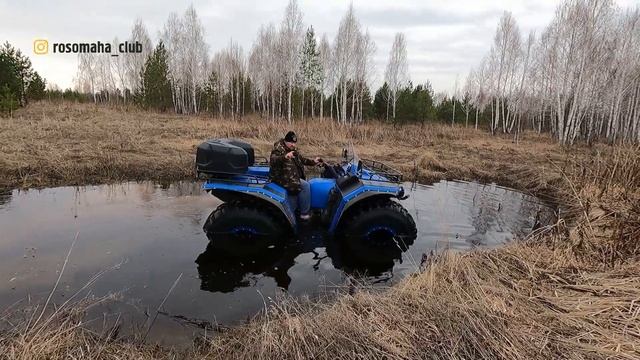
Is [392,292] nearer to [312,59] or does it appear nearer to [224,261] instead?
[224,261]

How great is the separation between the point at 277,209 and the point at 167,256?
1503 millimetres

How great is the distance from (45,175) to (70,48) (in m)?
13.3

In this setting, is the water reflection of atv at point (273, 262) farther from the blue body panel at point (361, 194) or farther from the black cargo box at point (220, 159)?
the black cargo box at point (220, 159)

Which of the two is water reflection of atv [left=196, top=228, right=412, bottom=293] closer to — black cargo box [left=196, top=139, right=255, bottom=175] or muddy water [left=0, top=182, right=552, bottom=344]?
muddy water [left=0, top=182, right=552, bottom=344]

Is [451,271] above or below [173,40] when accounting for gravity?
below

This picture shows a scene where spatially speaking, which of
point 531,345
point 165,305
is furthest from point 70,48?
point 531,345

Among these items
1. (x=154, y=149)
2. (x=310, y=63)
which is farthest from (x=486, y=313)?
(x=310, y=63)

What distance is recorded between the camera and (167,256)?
16.3 ft

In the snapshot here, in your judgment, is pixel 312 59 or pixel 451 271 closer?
pixel 451 271

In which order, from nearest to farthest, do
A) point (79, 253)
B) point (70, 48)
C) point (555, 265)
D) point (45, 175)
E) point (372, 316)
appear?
point (372, 316), point (555, 265), point (79, 253), point (45, 175), point (70, 48)

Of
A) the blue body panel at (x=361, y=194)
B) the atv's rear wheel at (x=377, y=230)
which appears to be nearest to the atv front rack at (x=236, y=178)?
the blue body panel at (x=361, y=194)

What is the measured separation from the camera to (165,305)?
12.7 feet

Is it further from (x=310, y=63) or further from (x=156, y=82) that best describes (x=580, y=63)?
(x=156, y=82)

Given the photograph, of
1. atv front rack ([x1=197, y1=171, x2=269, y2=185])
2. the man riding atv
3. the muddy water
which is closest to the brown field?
the muddy water
